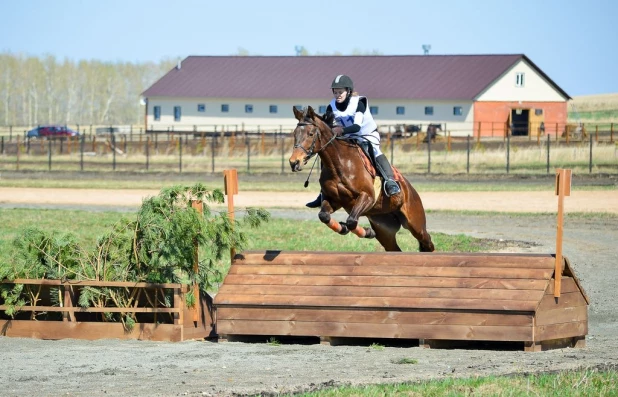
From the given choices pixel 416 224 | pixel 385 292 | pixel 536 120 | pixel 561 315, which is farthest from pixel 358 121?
pixel 536 120

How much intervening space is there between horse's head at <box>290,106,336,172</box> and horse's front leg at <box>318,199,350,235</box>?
0.74 m

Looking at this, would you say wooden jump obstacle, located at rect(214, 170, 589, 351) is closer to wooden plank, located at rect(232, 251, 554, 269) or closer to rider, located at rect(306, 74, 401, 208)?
wooden plank, located at rect(232, 251, 554, 269)

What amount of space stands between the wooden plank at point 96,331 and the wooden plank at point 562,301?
4291 mm

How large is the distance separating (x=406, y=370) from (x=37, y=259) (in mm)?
5290

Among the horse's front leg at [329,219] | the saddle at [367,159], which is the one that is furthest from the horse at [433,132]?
the horse's front leg at [329,219]

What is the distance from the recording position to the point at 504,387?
922 centimetres

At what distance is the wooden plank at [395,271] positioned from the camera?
11.8 m

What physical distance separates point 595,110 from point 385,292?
324ft

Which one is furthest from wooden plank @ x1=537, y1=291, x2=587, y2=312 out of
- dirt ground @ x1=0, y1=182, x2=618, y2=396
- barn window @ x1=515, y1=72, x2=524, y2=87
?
barn window @ x1=515, y1=72, x2=524, y2=87

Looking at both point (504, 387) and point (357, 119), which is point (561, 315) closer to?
point (504, 387)

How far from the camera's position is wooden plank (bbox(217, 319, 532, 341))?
1139 cm

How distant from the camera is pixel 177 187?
13070 millimetres

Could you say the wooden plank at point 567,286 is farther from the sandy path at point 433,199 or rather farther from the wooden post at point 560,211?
the sandy path at point 433,199

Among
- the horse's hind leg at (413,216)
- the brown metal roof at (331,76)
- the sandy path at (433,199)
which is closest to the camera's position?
the horse's hind leg at (413,216)
